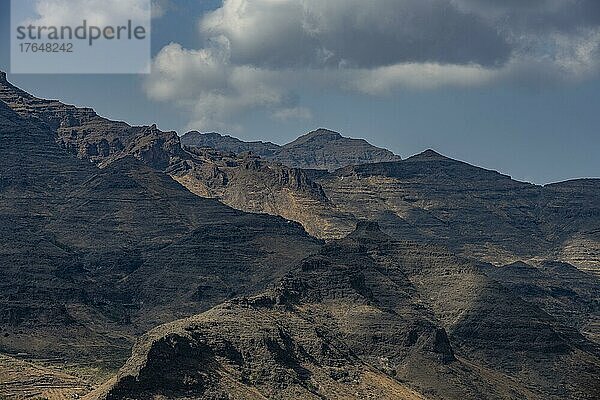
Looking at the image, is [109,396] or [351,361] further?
[351,361]

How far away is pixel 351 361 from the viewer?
188 m

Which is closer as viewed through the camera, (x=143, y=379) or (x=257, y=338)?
(x=143, y=379)

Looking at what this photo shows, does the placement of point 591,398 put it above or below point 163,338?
below

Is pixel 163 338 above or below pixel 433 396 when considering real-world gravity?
above

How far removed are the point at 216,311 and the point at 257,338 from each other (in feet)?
45.8

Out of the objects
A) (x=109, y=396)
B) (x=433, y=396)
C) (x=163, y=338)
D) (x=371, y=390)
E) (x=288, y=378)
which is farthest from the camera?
(x=433, y=396)

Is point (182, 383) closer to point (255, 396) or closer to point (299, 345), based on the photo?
point (255, 396)

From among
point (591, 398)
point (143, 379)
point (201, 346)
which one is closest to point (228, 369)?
point (201, 346)

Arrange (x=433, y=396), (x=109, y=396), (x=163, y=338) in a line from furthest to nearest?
1. (x=433, y=396)
2. (x=163, y=338)
3. (x=109, y=396)

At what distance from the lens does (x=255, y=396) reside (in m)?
162

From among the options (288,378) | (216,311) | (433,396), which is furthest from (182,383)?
(433,396)

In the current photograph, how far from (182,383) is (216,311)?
3229 centimetres

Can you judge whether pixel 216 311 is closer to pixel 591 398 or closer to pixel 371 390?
pixel 371 390

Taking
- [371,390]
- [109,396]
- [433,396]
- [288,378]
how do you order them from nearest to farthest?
[109,396]
[288,378]
[371,390]
[433,396]
